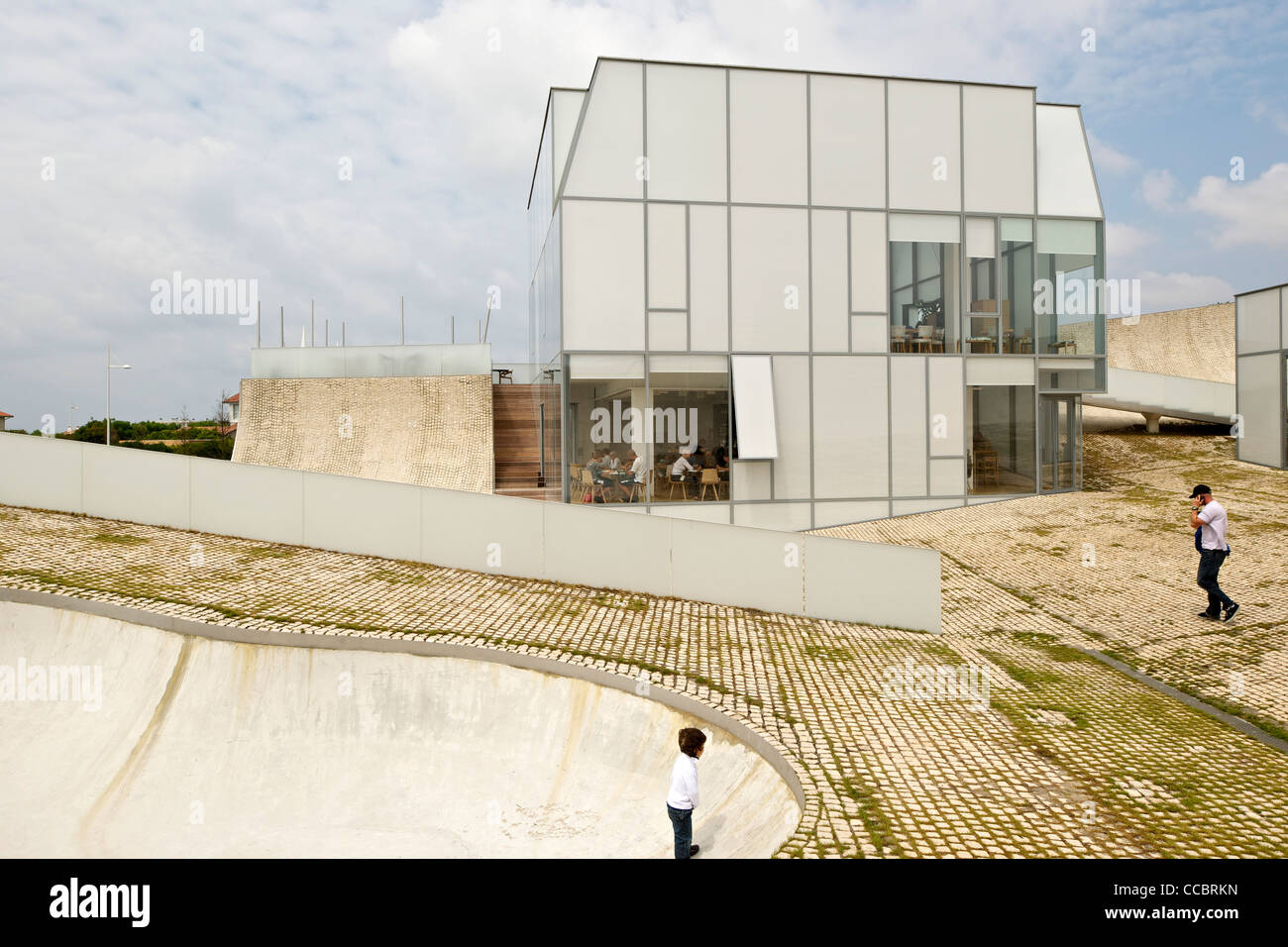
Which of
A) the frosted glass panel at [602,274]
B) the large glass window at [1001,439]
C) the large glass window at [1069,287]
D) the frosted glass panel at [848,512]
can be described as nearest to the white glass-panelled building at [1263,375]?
the large glass window at [1069,287]

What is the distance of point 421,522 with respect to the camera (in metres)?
11.9

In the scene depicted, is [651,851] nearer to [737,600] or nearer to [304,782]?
[304,782]

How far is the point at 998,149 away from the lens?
17969mm

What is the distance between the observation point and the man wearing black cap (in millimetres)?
9641

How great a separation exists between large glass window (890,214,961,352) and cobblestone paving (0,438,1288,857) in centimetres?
605

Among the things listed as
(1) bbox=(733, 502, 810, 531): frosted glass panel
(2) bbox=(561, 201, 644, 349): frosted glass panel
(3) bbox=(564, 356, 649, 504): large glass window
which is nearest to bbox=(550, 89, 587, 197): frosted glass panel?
(2) bbox=(561, 201, 644, 349): frosted glass panel

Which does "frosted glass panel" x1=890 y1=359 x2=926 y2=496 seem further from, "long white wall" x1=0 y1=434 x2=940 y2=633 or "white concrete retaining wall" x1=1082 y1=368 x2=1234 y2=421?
"white concrete retaining wall" x1=1082 y1=368 x2=1234 y2=421

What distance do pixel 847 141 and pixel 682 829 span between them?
15.8 meters

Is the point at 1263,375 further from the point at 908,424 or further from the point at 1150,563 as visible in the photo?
the point at 1150,563

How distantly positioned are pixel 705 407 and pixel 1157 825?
12.4 meters

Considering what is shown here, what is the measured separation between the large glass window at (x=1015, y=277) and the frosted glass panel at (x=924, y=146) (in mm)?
1516

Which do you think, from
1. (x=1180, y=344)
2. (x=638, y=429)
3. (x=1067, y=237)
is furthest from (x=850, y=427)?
(x=1180, y=344)

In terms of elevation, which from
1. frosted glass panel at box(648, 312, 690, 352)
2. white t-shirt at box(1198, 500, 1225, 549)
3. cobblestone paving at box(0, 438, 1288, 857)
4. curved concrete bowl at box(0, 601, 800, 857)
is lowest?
curved concrete bowl at box(0, 601, 800, 857)
